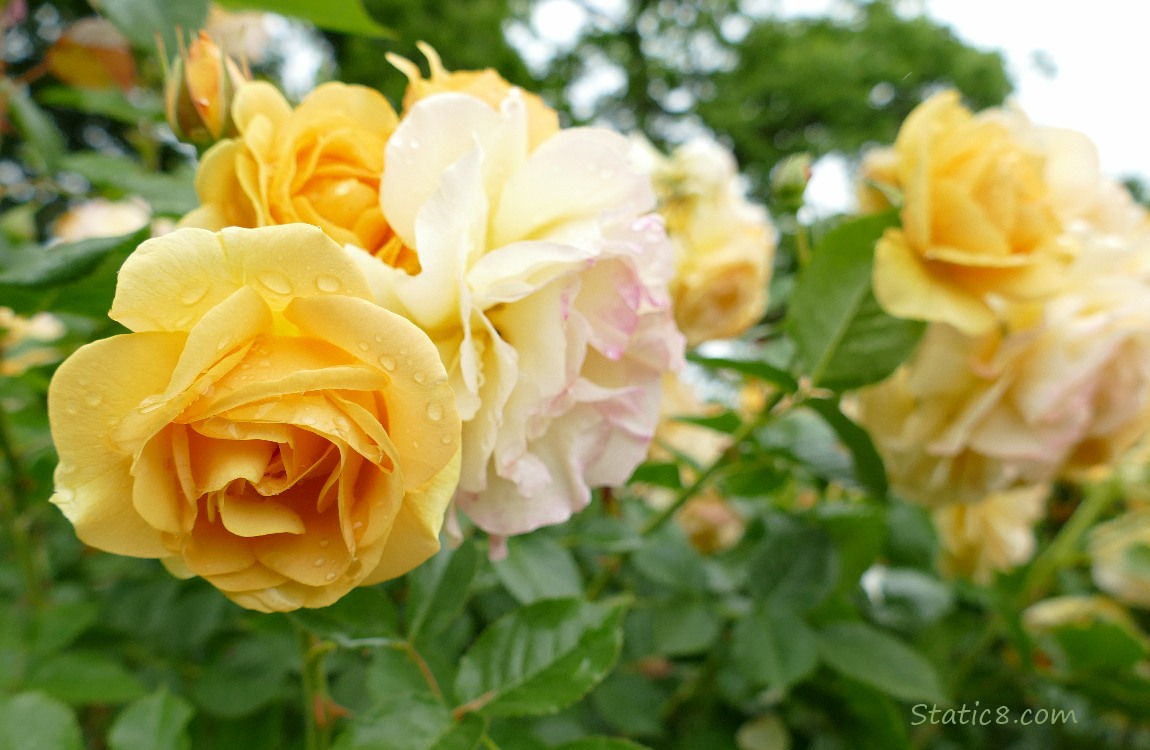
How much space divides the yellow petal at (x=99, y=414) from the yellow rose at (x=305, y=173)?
8 cm

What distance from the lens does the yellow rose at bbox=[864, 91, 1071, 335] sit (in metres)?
0.49

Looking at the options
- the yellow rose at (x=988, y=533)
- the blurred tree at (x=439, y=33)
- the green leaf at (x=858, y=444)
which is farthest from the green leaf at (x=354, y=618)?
the blurred tree at (x=439, y=33)

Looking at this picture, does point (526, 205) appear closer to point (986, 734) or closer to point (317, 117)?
point (317, 117)

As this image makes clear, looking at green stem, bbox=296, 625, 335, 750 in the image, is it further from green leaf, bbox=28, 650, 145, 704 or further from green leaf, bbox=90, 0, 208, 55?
green leaf, bbox=90, 0, 208, 55

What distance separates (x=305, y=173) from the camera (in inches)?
Result: 12.9

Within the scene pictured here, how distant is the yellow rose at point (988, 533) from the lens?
82 cm

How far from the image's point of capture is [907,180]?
20.9 inches

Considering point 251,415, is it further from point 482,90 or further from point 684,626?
point 684,626

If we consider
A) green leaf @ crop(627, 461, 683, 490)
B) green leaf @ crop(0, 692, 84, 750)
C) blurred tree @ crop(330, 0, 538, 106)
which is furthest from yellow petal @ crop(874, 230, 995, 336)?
blurred tree @ crop(330, 0, 538, 106)

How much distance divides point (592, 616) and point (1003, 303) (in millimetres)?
398

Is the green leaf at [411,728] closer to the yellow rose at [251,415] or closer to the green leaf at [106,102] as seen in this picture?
the yellow rose at [251,415]

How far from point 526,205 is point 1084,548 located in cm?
104

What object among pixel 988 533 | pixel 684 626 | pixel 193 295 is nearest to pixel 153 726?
pixel 193 295

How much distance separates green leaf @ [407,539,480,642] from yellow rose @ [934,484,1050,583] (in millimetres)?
611
